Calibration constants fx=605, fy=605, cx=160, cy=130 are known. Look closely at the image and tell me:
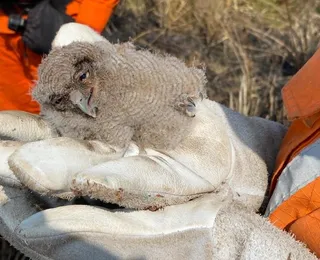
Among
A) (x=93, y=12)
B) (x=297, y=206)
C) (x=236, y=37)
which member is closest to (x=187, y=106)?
(x=297, y=206)

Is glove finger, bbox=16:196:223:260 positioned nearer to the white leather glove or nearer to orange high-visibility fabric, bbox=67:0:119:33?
the white leather glove

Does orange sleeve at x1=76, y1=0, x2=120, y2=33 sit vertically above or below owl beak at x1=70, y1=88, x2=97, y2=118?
below

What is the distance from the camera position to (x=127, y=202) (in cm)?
94

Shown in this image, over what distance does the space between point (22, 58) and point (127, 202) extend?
1009 mm

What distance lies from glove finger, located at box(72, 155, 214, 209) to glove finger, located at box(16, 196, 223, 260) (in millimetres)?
28

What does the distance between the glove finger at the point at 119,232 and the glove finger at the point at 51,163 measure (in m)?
0.05

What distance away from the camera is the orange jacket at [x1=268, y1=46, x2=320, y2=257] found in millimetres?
1021

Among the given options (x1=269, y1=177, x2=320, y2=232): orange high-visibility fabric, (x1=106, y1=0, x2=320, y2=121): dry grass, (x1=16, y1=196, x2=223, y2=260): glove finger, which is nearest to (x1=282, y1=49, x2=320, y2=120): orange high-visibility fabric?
(x1=269, y1=177, x2=320, y2=232): orange high-visibility fabric

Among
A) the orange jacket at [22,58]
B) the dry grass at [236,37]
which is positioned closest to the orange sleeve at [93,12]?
the orange jacket at [22,58]

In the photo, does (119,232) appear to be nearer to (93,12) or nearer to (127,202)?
(127,202)

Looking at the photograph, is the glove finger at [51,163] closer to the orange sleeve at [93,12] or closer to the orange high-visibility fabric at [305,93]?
the orange high-visibility fabric at [305,93]

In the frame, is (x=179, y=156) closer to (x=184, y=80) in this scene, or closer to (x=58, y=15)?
(x=184, y=80)


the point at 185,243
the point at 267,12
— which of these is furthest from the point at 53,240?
the point at 267,12

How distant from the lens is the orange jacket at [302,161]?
3.35 ft
